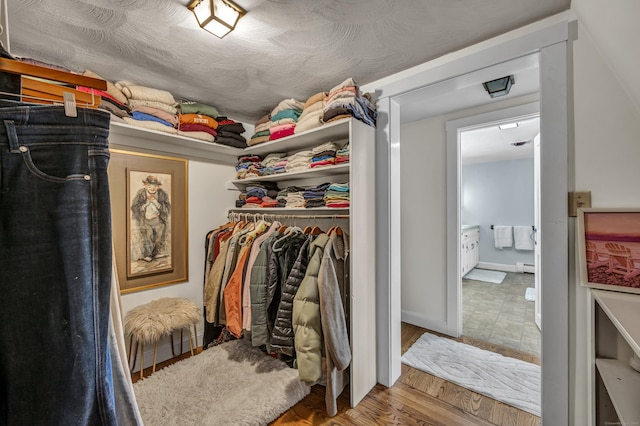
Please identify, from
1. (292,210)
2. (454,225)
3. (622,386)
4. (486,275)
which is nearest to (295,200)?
(292,210)

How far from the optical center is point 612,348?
4.00ft

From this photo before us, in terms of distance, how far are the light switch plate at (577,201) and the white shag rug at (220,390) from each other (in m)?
1.97

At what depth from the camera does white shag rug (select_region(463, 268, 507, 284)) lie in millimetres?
4816

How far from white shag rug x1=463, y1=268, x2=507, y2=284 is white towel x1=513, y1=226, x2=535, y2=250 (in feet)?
2.17

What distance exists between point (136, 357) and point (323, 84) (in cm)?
269

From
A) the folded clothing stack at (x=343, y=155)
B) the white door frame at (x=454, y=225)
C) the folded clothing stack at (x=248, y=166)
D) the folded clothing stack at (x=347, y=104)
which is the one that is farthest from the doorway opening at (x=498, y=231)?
the folded clothing stack at (x=248, y=166)

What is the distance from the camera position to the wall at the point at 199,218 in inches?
94.3

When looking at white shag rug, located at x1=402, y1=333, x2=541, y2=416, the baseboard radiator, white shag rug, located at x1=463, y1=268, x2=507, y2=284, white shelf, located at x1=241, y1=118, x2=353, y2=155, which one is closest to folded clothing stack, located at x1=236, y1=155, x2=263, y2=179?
white shelf, located at x1=241, y1=118, x2=353, y2=155

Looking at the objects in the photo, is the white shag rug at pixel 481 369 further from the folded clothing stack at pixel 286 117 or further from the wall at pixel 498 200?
the wall at pixel 498 200

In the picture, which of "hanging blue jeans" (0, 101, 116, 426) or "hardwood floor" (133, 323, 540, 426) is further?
"hardwood floor" (133, 323, 540, 426)

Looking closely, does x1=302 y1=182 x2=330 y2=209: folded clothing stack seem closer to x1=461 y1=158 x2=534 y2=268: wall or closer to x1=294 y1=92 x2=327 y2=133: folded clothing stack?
x1=294 y1=92 x2=327 y2=133: folded clothing stack

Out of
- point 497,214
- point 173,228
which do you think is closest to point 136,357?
point 173,228

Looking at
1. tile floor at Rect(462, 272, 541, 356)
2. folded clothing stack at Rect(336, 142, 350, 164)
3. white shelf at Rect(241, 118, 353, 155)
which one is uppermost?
white shelf at Rect(241, 118, 353, 155)

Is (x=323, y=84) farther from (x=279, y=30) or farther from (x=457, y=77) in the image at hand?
(x=457, y=77)
